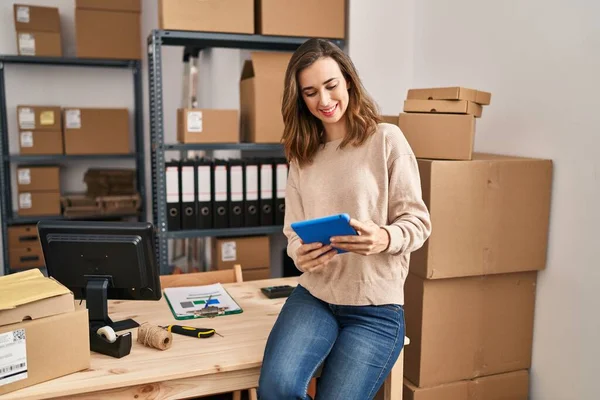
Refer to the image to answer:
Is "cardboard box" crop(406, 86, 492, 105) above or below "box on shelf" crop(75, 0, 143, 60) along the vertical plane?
below

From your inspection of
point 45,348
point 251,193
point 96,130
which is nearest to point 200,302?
point 45,348

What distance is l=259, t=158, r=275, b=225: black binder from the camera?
2.80 meters

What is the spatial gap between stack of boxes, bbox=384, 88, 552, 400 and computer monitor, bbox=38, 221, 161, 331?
3.11ft

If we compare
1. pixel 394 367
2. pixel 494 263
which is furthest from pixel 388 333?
pixel 494 263

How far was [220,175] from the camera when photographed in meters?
2.72

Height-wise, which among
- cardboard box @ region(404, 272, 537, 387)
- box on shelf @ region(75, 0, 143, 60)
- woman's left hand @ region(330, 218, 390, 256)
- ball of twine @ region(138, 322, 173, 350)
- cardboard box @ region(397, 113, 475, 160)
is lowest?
cardboard box @ region(404, 272, 537, 387)

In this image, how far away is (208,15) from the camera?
8.39ft

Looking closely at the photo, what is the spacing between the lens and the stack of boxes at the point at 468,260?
1.98m

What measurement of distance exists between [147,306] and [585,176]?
1.48 meters

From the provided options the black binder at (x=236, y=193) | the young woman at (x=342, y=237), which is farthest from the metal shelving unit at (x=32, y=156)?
the young woman at (x=342, y=237)

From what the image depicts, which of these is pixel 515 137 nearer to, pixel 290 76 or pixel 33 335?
pixel 290 76

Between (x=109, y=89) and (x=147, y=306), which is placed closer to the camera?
(x=147, y=306)

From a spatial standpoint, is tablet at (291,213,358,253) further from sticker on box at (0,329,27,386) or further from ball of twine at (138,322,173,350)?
sticker on box at (0,329,27,386)

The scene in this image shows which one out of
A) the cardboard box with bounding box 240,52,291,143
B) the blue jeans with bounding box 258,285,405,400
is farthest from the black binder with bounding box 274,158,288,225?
the blue jeans with bounding box 258,285,405,400
